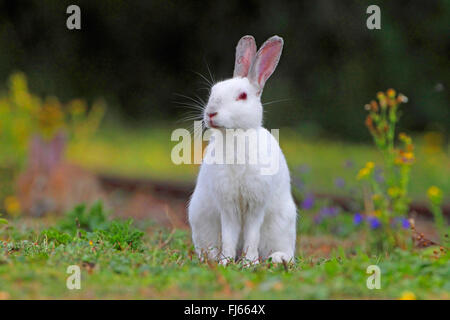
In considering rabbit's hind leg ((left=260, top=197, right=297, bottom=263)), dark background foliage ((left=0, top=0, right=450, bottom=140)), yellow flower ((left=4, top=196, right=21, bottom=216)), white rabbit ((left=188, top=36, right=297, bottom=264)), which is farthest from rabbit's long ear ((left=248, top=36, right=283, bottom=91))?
dark background foliage ((left=0, top=0, right=450, bottom=140))

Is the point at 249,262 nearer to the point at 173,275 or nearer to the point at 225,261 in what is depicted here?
the point at 225,261

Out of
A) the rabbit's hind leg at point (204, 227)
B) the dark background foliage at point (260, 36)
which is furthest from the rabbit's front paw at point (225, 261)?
the dark background foliage at point (260, 36)

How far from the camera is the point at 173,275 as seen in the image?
382 cm

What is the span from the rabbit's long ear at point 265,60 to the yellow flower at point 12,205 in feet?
12.9

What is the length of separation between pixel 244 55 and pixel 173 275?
5.84ft

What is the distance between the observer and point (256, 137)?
181 inches

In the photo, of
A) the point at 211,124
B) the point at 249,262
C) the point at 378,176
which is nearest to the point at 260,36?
the point at 378,176

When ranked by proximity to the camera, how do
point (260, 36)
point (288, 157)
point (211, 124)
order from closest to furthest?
point (211, 124), point (288, 157), point (260, 36)

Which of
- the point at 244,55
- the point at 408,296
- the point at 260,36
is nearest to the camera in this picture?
the point at 408,296

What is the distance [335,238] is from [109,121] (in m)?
6.92

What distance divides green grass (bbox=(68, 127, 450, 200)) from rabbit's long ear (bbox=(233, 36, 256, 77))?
456cm

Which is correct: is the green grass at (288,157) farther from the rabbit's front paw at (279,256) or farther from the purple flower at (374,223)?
the rabbit's front paw at (279,256)

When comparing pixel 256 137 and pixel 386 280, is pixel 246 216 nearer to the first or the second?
pixel 256 137

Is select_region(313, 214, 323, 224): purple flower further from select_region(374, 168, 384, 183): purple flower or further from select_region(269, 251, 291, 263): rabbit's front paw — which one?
select_region(269, 251, 291, 263): rabbit's front paw
